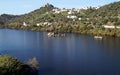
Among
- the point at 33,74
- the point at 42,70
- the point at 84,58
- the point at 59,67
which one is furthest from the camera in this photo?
the point at 84,58

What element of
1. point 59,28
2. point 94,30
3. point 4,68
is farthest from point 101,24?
point 4,68

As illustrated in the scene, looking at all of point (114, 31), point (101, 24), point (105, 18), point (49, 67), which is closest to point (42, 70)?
point (49, 67)

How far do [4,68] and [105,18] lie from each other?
149 metres

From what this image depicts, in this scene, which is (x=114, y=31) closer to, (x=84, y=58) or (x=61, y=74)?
(x=84, y=58)

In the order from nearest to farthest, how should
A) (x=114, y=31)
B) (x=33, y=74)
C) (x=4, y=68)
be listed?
(x=4, y=68)
(x=33, y=74)
(x=114, y=31)

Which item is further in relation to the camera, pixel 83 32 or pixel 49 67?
pixel 83 32

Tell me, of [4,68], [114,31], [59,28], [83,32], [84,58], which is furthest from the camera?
[59,28]

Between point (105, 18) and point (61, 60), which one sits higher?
point (105, 18)

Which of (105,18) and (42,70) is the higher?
(105,18)

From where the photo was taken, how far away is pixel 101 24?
17600 centimetres

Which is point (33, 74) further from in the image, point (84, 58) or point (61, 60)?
point (84, 58)

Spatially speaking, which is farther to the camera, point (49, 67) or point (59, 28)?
point (59, 28)

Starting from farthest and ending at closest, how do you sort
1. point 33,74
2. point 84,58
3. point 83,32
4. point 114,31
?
point 83,32
point 114,31
point 84,58
point 33,74

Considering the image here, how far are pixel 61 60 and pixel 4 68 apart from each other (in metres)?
27.9
